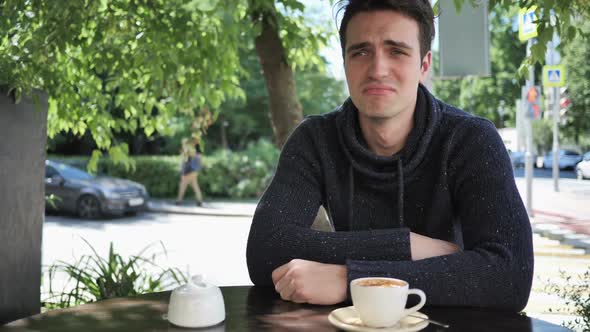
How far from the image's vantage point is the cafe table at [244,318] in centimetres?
145

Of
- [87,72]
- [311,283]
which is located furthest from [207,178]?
[311,283]

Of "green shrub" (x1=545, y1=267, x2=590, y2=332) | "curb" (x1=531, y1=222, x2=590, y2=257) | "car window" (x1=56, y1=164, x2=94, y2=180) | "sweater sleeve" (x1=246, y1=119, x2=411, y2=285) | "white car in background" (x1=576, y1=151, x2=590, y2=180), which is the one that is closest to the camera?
"sweater sleeve" (x1=246, y1=119, x2=411, y2=285)

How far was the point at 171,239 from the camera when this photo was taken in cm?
1079

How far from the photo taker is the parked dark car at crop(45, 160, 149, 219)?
13773mm

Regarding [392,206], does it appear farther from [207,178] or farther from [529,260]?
[207,178]

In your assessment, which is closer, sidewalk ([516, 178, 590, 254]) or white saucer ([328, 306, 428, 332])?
white saucer ([328, 306, 428, 332])

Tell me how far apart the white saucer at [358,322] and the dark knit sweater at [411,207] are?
221 mm

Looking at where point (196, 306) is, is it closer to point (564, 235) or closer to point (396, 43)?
point (396, 43)

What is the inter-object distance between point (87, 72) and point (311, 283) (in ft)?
11.3

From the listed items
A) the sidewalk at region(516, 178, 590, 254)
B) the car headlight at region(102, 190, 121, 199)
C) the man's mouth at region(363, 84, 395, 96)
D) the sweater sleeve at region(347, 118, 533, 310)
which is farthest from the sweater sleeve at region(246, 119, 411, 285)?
the car headlight at region(102, 190, 121, 199)

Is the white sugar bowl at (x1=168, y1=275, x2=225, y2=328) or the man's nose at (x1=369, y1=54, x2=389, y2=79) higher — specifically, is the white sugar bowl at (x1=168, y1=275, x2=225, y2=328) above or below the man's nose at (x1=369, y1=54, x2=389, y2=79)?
below

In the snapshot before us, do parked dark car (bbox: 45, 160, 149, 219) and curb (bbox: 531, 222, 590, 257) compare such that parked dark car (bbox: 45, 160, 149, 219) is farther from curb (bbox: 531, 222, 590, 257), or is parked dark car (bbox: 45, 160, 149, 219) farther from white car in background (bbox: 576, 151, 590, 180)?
white car in background (bbox: 576, 151, 590, 180)

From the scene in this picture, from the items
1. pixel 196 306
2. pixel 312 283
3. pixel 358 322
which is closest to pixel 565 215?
pixel 312 283

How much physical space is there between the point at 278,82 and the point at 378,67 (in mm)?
2553
